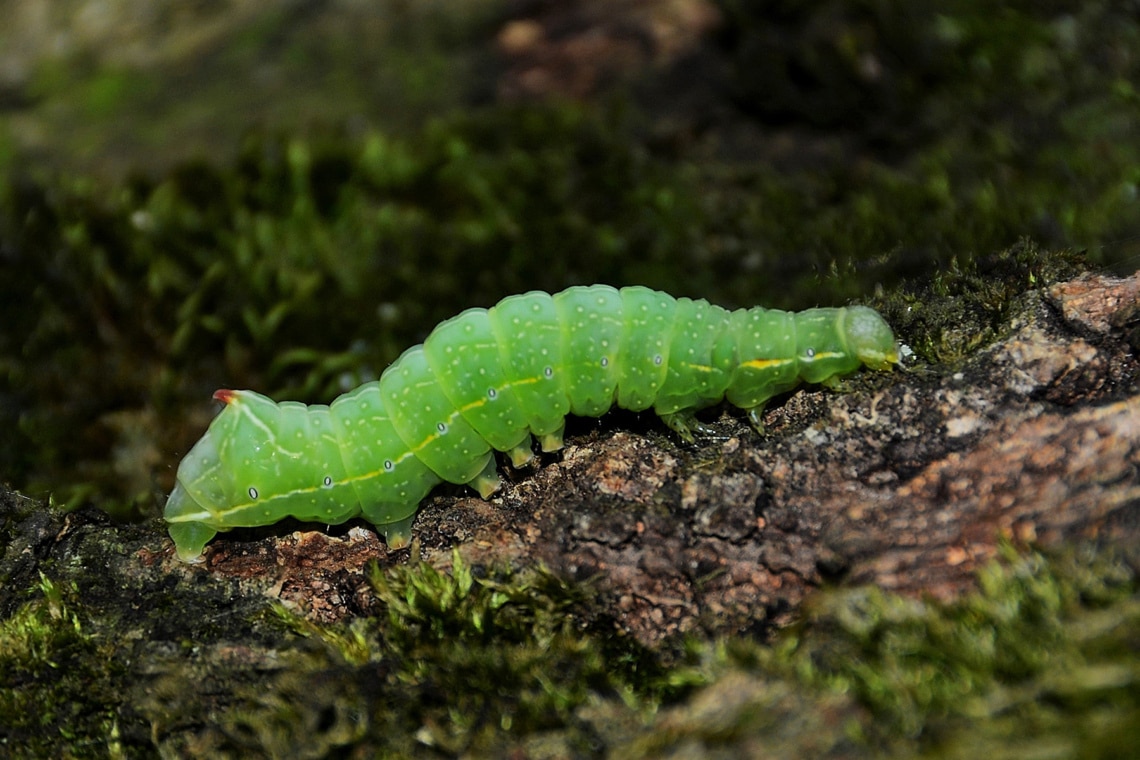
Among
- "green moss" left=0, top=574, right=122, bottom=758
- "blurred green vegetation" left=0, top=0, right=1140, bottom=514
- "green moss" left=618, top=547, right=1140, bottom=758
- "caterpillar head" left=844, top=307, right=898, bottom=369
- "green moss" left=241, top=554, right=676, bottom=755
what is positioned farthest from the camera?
"blurred green vegetation" left=0, top=0, right=1140, bottom=514

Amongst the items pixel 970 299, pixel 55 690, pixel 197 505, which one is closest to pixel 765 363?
pixel 970 299

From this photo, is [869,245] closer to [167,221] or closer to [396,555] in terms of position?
[396,555]

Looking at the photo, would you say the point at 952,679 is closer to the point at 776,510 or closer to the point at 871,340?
the point at 776,510

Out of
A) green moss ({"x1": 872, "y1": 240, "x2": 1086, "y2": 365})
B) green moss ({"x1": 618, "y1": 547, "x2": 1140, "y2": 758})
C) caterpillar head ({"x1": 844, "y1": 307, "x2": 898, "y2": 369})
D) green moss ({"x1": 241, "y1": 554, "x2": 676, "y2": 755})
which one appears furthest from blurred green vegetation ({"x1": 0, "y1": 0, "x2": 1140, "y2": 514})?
green moss ({"x1": 618, "y1": 547, "x2": 1140, "y2": 758})

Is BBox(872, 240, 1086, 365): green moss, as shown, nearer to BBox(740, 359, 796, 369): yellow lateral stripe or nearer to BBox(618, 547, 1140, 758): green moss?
BBox(740, 359, 796, 369): yellow lateral stripe

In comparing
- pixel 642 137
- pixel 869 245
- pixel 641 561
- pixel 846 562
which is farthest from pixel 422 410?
pixel 642 137

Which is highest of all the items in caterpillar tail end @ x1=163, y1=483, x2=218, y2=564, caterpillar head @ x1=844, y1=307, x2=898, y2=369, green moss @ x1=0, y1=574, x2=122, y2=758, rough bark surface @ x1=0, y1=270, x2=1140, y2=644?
caterpillar head @ x1=844, y1=307, x2=898, y2=369

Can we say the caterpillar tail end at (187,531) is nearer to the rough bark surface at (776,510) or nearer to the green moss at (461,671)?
the rough bark surface at (776,510)
